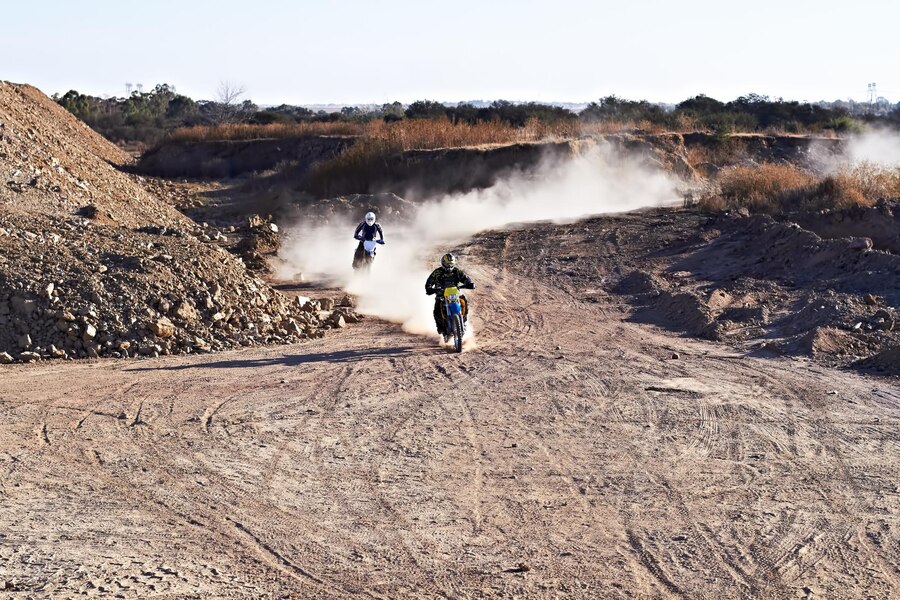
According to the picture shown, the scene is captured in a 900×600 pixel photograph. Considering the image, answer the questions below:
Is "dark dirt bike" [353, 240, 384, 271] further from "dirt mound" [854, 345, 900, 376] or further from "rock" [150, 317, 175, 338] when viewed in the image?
"dirt mound" [854, 345, 900, 376]

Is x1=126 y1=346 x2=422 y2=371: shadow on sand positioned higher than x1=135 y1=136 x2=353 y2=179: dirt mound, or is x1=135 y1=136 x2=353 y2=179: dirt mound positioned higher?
x1=135 y1=136 x2=353 y2=179: dirt mound

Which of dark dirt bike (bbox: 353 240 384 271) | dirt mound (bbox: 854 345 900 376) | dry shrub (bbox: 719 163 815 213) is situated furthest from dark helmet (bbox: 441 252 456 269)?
dry shrub (bbox: 719 163 815 213)

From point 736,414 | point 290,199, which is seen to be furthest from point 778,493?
point 290,199

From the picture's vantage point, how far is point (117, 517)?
9008 millimetres

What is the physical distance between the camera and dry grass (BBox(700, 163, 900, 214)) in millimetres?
30675

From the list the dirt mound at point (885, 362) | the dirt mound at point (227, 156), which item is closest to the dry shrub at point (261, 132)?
the dirt mound at point (227, 156)

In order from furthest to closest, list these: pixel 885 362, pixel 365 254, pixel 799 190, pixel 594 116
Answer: pixel 594 116
pixel 799 190
pixel 365 254
pixel 885 362

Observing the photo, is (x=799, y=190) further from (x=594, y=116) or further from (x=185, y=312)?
(x=594, y=116)

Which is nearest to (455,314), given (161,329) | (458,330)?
(458,330)

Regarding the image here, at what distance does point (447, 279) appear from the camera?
54.0 feet

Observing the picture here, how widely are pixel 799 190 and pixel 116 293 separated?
22.8 metres

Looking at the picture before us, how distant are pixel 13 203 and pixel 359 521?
49.6ft

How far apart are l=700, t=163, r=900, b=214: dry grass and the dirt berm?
1641 centimetres

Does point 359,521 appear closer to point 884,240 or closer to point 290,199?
point 884,240
